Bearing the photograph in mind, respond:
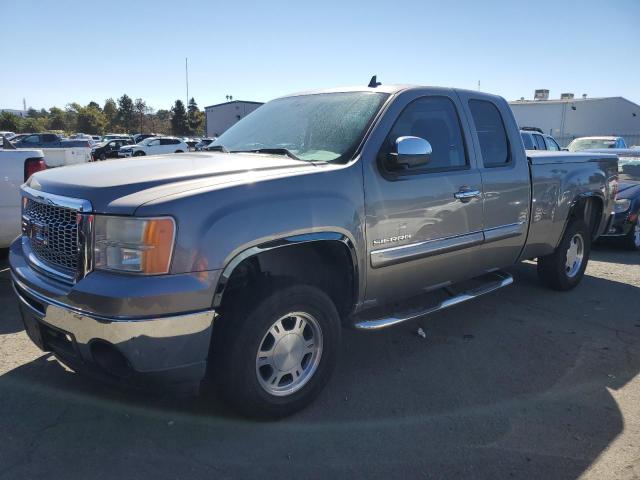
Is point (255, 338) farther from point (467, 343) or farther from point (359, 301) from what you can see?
point (467, 343)

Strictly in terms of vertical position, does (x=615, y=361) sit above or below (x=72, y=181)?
below

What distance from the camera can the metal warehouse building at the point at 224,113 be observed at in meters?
52.4

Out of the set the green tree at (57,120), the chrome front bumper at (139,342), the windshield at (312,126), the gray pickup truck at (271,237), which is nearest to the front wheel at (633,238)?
the gray pickup truck at (271,237)

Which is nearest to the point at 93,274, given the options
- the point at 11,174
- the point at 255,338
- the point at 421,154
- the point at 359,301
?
the point at 255,338

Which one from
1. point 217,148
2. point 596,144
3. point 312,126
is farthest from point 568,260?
point 596,144

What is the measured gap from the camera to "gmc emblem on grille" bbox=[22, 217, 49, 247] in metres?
2.94

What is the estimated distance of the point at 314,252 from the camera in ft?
10.8

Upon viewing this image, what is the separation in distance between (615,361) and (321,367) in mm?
2493

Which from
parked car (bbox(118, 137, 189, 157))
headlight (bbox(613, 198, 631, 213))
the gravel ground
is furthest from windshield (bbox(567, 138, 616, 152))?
parked car (bbox(118, 137, 189, 157))

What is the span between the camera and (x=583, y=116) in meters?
41.5

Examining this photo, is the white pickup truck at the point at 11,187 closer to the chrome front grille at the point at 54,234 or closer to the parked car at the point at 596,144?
the chrome front grille at the point at 54,234

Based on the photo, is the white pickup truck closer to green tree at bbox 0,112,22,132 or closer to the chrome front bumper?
the chrome front bumper

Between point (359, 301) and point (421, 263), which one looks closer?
point (359, 301)

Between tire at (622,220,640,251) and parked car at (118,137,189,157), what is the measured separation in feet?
81.7
